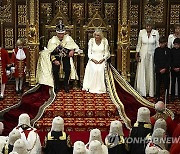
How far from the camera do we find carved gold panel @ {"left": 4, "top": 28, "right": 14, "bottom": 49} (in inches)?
581

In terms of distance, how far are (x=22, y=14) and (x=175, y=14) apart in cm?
424

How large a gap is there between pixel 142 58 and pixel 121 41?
746mm

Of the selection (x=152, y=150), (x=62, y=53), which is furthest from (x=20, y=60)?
(x=152, y=150)

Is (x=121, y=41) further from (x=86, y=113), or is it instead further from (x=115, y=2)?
(x=86, y=113)

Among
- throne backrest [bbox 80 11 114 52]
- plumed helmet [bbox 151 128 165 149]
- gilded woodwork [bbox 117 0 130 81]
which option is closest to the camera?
plumed helmet [bbox 151 128 165 149]

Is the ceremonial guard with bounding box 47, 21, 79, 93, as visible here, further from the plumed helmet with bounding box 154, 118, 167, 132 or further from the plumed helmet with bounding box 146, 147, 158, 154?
the plumed helmet with bounding box 146, 147, 158, 154

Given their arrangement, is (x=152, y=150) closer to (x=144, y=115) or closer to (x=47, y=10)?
(x=144, y=115)

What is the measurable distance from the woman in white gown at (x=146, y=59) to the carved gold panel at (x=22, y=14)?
330 cm

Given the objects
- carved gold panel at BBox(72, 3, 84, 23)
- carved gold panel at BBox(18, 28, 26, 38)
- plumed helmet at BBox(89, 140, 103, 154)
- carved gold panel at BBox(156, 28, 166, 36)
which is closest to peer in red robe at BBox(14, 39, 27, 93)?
carved gold panel at BBox(18, 28, 26, 38)

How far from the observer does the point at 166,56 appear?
13023mm

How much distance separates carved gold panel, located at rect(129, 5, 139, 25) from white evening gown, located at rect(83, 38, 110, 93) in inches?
65.3

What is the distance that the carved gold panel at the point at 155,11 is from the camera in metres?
14.8

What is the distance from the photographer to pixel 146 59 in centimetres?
1369

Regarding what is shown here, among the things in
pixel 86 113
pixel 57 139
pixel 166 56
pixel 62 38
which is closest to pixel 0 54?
pixel 62 38
